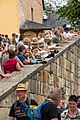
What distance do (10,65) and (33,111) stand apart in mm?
2840

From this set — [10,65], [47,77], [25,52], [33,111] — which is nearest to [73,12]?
[47,77]

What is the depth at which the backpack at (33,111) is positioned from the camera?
715cm

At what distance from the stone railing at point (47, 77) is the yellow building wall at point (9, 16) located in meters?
15.6

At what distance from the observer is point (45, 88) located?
488 inches

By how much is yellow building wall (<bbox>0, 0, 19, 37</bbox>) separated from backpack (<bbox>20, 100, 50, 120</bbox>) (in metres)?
28.3

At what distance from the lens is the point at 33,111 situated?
7.28 m

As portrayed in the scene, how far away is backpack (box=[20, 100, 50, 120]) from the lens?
715cm

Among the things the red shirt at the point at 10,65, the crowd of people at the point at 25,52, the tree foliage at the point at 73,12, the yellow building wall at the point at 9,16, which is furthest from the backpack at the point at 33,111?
the yellow building wall at the point at 9,16

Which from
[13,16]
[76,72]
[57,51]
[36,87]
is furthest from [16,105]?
[13,16]

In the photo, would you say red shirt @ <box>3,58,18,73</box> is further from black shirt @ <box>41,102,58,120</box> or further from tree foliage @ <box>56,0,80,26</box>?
tree foliage @ <box>56,0,80,26</box>

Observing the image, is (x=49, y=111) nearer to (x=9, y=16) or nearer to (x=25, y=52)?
(x=25, y=52)

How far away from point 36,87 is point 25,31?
91.3 feet

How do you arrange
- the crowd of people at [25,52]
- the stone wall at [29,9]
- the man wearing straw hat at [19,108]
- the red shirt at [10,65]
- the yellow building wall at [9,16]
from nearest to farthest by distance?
the man wearing straw hat at [19,108] < the red shirt at [10,65] < the crowd of people at [25,52] < the yellow building wall at [9,16] < the stone wall at [29,9]

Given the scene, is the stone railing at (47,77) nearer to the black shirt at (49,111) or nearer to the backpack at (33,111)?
the backpack at (33,111)
